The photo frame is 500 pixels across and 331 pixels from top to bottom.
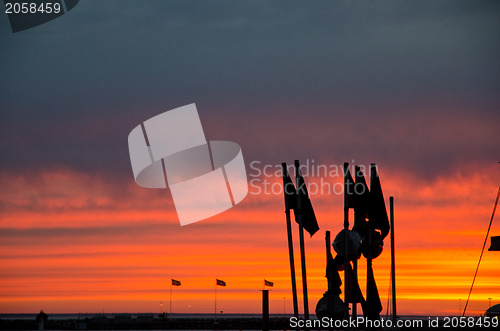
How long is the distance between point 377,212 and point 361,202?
34.8 inches

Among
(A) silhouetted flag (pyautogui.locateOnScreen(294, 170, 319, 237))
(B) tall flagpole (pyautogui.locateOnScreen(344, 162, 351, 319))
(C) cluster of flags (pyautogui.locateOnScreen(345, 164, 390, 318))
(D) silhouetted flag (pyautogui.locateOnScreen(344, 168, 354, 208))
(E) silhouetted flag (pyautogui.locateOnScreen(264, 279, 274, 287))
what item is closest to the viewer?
(B) tall flagpole (pyautogui.locateOnScreen(344, 162, 351, 319))

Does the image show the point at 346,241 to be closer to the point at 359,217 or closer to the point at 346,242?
the point at 346,242

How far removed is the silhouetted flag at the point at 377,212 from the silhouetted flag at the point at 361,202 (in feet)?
0.98

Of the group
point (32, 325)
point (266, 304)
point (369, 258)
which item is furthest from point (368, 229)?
point (32, 325)

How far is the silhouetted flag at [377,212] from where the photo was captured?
4469 centimetres

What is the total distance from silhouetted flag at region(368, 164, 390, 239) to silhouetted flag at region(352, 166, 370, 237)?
30 cm

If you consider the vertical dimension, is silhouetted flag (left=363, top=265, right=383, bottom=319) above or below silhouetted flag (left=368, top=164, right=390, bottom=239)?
below

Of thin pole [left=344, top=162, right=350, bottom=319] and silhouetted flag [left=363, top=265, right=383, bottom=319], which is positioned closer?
thin pole [left=344, top=162, right=350, bottom=319]

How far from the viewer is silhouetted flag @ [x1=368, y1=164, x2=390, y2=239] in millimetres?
44688

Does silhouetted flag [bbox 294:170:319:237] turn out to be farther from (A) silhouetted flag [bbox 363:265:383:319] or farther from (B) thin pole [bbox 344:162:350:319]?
(A) silhouetted flag [bbox 363:265:383:319]

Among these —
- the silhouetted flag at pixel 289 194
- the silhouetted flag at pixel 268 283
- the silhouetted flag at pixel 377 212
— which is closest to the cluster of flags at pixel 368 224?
the silhouetted flag at pixel 377 212

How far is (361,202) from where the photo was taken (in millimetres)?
44719

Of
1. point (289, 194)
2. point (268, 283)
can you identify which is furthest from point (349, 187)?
point (268, 283)

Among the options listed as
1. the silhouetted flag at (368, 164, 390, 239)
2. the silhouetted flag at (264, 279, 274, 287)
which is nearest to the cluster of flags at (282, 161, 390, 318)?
the silhouetted flag at (368, 164, 390, 239)
